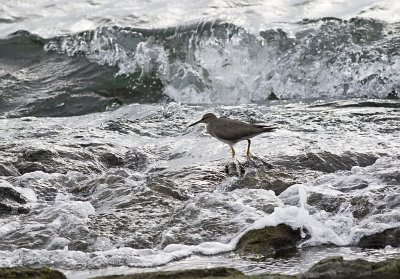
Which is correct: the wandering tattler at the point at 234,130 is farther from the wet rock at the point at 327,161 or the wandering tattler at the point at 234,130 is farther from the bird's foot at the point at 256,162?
the wet rock at the point at 327,161

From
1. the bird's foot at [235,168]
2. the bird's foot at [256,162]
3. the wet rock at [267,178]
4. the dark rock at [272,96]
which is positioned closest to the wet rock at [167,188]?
the wet rock at [267,178]

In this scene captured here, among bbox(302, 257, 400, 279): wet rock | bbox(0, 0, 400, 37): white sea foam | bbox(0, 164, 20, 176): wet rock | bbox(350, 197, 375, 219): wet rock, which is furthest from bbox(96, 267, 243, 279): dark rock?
bbox(0, 0, 400, 37): white sea foam

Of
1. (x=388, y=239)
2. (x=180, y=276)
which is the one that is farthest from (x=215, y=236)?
(x=180, y=276)

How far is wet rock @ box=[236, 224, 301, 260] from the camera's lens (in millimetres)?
5754

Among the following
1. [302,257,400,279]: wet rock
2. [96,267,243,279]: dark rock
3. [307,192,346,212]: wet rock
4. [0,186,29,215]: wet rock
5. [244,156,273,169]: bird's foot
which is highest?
[302,257,400,279]: wet rock

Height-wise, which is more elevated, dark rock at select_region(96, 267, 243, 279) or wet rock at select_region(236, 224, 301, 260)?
dark rock at select_region(96, 267, 243, 279)

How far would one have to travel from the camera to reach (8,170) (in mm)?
7828

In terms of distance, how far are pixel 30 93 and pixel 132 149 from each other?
4.27 meters

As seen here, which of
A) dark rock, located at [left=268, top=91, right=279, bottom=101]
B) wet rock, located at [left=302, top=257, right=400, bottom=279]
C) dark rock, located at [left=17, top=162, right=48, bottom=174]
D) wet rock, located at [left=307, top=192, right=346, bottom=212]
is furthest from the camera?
dark rock, located at [left=268, top=91, right=279, bottom=101]

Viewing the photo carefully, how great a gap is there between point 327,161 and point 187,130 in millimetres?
2244

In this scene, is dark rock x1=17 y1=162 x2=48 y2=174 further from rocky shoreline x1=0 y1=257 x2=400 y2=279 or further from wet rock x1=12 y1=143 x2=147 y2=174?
rocky shoreline x1=0 y1=257 x2=400 y2=279

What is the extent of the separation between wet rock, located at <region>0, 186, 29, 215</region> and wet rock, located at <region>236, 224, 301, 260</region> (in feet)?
6.18

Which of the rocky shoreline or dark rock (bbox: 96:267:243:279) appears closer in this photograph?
the rocky shoreline

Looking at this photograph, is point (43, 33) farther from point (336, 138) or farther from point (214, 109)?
point (336, 138)
